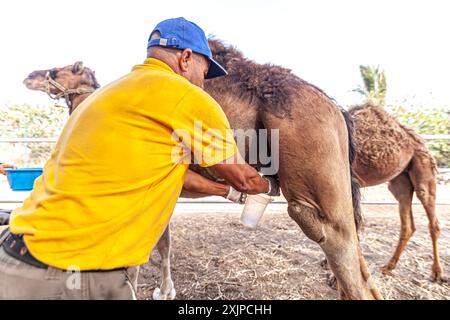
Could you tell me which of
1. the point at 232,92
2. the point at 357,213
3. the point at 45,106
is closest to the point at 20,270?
the point at 232,92

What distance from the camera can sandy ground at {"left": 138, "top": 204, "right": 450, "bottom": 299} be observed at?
3523 mm

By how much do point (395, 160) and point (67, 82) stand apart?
4.41 m

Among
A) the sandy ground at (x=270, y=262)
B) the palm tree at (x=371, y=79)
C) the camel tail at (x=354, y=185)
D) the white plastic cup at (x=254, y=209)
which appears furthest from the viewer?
the palm tree at (x=371, y=79)

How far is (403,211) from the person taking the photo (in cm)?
444

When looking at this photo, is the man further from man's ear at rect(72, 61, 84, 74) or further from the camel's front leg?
man's ear at rect(72, 61, 84, 74)

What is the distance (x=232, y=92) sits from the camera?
2.53 meters

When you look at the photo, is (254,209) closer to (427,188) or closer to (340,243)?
(340,243)

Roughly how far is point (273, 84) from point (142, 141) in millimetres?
1506

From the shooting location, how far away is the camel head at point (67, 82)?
370cm

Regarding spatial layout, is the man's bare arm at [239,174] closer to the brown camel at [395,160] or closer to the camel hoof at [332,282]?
the camel hoof at [332,282]

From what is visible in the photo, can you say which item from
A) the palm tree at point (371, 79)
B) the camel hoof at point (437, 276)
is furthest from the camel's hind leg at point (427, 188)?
the palm tree at point (371, 79)

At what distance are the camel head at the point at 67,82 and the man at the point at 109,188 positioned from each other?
2.71 metres

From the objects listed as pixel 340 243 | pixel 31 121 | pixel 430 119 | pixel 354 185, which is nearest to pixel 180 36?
pixel 340 243

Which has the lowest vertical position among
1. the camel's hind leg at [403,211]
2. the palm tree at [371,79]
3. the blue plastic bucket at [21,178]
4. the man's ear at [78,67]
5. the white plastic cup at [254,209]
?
the camel's hind leg at [403,211]
